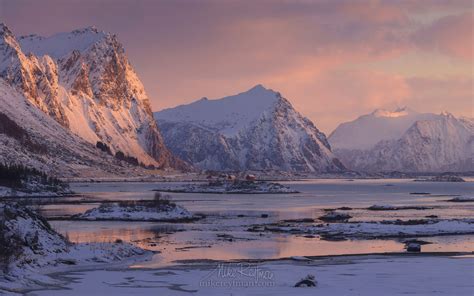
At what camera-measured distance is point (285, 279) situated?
140 feet

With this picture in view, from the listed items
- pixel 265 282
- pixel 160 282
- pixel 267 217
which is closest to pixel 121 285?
pixel 160 282

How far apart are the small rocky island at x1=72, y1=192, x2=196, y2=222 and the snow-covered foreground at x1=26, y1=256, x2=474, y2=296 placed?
4725cm

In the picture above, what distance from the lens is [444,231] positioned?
79.5 metres

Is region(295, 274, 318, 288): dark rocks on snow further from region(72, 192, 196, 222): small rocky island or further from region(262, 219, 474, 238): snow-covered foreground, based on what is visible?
region(72, 192, 196, 222): small rocky island

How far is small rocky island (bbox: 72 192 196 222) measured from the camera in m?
97.5

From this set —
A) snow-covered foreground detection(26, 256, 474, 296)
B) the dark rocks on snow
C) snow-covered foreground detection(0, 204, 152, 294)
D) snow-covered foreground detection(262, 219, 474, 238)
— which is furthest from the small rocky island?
the dark rocks on snow

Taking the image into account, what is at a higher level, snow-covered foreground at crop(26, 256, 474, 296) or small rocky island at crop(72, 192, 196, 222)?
small rocky island at crop(72, 192, 196, 222)

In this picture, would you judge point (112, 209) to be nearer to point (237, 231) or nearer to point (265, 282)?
point (237, 231)

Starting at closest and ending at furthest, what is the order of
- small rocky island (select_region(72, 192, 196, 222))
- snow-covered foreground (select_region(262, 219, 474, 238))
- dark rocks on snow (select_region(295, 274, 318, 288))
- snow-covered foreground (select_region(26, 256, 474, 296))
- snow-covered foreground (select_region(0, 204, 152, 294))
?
snow-covered foreground (select_region(26, 256, 474, 296)), dark rocks on snow (select_region(295, 274, 318, 288)), snow-covered foreground (select_region(0, 204, 152, 294)), snow-covered foreground (select_region(262, 219, 474, 238)), small rocky island (select_region(72, 192, 196, 222))

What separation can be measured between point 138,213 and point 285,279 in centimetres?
6010

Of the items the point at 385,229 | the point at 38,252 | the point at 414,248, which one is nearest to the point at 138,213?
the point at 385,229

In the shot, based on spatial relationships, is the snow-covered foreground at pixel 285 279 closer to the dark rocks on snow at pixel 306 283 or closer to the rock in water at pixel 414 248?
the dark rocks on snow at pixel 306 283

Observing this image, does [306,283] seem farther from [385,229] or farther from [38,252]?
[385,229]

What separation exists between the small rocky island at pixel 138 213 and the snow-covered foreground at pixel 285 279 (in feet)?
155
